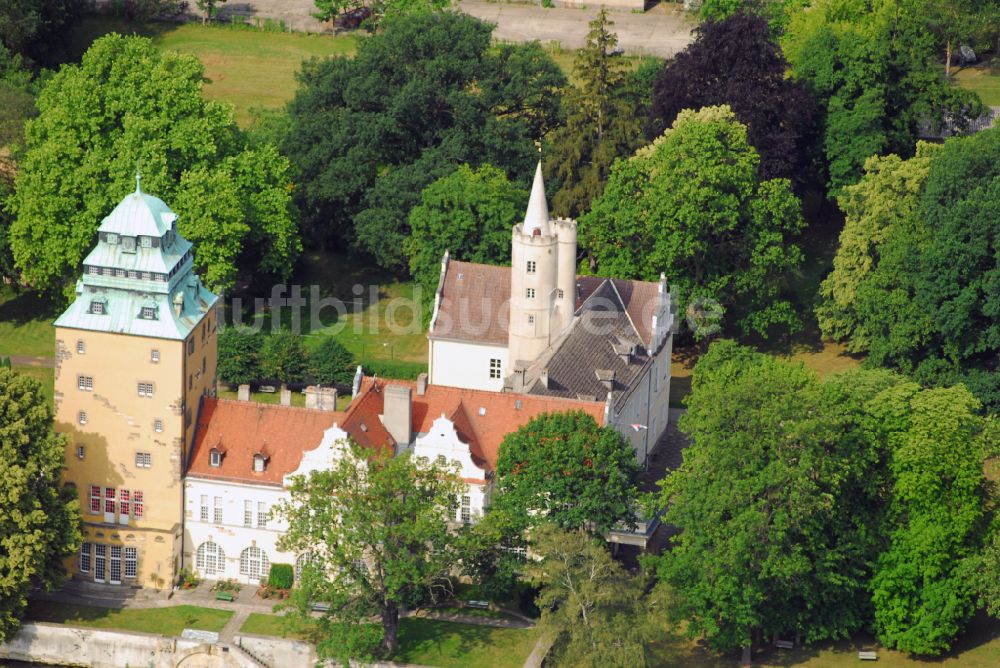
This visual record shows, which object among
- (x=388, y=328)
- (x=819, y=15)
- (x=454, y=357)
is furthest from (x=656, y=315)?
(x=819, y=15)

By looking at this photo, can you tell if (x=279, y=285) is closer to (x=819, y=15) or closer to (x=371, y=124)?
(x=371, y=124)

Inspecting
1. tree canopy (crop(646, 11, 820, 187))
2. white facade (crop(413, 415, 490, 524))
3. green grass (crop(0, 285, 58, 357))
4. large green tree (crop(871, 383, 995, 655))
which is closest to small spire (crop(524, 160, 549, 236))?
white facade (crop(413, 415, 490, 524))

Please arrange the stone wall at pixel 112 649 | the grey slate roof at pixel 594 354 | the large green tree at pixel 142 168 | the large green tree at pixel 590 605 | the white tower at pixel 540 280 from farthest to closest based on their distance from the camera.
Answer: the large green tree at pixel 142 168
the white tower at pixel 540 280
the grey slate roof at pixel 594 354
the stone wall at pixel 112 649
the large green tree at pixel 590 605

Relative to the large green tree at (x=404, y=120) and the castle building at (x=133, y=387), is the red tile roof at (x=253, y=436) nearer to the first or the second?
the castle building at (x=133, y=387)

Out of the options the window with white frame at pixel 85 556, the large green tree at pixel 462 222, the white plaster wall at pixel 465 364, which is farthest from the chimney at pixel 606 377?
the window with white frame at pixel 85 556

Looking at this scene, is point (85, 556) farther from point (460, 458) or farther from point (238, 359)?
point (238, 359)

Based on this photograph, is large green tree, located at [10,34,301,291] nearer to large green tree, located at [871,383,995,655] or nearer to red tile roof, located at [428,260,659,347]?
red tile roof, located at [428,260,659,347]
